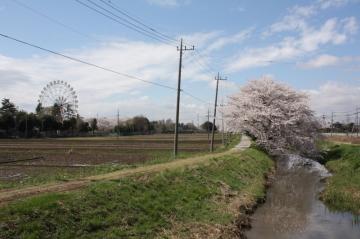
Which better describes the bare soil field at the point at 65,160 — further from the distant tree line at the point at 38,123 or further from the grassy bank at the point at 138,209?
the distant tree line at the point at 38,123

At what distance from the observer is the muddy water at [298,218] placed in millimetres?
19578

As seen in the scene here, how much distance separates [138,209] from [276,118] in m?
37.5

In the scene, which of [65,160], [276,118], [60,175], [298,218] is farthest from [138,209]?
[276,118]

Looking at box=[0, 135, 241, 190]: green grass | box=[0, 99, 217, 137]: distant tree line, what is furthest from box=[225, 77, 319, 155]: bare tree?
box=[0, 99, 217, 137]: distant tree line

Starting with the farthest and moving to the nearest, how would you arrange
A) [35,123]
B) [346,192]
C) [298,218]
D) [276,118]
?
[35,123] < [276,118] < [346,192] < [298,218]

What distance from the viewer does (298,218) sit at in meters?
23.2

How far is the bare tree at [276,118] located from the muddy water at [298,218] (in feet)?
51.7

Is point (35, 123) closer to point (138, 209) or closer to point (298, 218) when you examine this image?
point (298, 218)

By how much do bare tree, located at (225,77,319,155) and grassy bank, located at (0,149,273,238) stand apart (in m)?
25.1

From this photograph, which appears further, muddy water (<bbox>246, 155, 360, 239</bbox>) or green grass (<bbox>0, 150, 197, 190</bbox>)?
green grass (<bbox>0, 150, 197, 190</bbox>)

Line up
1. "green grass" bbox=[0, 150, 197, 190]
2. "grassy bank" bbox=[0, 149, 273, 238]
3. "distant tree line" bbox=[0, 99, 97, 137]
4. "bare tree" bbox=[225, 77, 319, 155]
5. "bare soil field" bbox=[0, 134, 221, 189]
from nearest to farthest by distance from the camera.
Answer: "grassy bank" bbox=[0, 149, 273, 238], "green grass" bbox=[0, 150, 197, 190], "bare soil field" bbox=[0, 134, 221, 189], "bare tree" bbox=[225, 77, 319, 155], "distant tree line" bbox=[0, 99, 97, 137]

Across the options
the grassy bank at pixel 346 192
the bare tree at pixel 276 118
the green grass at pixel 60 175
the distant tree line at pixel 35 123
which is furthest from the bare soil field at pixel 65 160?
the distant tree line at pixel 35 123

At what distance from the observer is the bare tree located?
51.4m

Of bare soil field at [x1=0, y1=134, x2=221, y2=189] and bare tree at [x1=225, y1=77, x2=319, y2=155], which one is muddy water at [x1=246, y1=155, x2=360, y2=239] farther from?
bare tree at [x1=225, y1=77, x2=319, y2=155]
